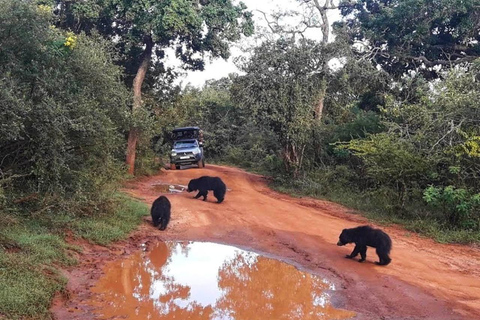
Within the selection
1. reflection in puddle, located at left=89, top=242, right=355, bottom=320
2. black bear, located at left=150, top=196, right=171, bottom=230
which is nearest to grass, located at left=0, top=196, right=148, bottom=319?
black bear, located at left=150, top=196, right=171, bottom=230

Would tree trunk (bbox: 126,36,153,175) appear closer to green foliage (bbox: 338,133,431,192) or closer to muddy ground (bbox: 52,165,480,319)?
muddy ground (bbox: 52,165,480,319)

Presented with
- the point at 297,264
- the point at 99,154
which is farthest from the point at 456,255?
the point at 99,154

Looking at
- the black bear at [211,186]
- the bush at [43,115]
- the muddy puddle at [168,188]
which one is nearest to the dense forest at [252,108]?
the bush at [43,115]

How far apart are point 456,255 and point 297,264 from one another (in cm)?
385

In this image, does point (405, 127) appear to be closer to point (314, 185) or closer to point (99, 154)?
point (314, 185)

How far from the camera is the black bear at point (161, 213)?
1141 cm

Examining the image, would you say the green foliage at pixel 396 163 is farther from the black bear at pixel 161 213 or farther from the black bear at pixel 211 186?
the black bear at pixel 161 213

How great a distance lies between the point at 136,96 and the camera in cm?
2108

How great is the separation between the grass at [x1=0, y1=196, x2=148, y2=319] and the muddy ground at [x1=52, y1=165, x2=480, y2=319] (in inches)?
9.2

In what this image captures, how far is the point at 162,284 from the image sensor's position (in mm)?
7895

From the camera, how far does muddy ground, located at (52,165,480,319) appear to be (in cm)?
701

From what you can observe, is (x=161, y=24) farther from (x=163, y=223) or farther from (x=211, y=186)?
(x=163, y=223)

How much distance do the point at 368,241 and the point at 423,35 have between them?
14.3 meters

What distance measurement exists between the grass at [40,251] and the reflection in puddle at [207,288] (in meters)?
0.72
